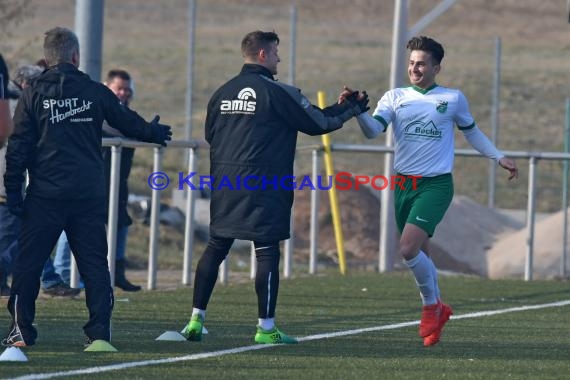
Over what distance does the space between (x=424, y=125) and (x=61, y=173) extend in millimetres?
2464

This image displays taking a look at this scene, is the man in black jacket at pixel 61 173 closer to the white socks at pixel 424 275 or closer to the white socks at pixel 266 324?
the white socks at pixel 266 324

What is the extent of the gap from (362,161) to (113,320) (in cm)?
1954

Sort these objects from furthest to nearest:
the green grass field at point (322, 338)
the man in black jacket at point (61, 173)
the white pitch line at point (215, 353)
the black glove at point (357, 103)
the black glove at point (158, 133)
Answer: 1. the black glove at point (357, 103)
2. the black glove at point (158, 133)
3. the man in black jacket at point (61, 173)
4. the green grass field at point (322, 338)
5. the white pitch line at point (215, 353)

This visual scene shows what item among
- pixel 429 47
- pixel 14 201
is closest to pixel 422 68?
pixel 429 47

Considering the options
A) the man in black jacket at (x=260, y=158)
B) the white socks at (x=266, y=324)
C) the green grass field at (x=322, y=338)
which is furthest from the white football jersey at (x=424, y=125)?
the white socks at (x=266, y=324)

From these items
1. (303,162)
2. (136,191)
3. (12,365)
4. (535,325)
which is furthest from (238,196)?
(303,162)

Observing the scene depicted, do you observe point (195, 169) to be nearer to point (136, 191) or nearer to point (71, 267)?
point (71, 267)

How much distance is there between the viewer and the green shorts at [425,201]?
9656 millimetres

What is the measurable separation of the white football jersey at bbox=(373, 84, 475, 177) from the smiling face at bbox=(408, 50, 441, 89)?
56 millimetres

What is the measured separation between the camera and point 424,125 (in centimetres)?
973

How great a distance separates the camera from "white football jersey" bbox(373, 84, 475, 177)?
383 inches

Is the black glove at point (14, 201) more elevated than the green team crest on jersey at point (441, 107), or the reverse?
the green team crest on jersey at point (441, 107)

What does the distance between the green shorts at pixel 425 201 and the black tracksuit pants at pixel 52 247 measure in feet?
6.92

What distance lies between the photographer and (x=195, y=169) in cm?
1379
